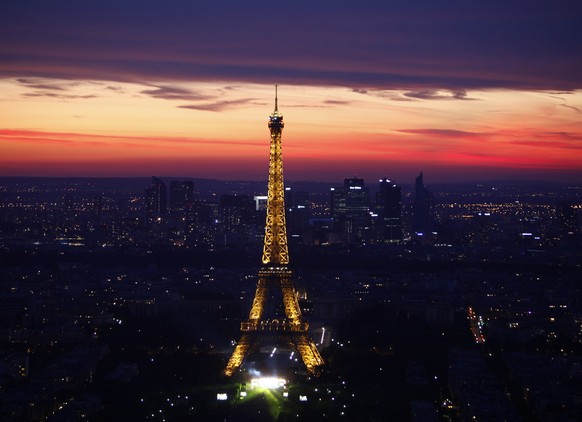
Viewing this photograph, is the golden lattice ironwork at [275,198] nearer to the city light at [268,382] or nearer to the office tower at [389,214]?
the city light at [268,382]

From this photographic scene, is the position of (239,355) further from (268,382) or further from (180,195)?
(180,195)

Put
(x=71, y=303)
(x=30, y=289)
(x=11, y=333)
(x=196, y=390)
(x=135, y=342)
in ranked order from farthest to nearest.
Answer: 1. (x=30, y=289)
2. (x=71, y=303)
3. (x=11, y=333)
4. (x=135, y=342)
5. (x=196, y=390)

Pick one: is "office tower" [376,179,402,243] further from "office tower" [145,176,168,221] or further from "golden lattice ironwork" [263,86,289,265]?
"golden lattice ironwork" [263,86,289,265]

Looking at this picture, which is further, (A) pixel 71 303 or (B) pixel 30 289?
(B) pixel 30 289

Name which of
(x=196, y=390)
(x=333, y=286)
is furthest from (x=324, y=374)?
(x=333, y=286)

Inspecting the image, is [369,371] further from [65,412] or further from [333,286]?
[333,286]

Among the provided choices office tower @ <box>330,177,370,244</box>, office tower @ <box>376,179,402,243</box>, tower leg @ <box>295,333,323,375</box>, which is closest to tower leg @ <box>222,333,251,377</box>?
tower leg @ <box>295,333,323,375</box>

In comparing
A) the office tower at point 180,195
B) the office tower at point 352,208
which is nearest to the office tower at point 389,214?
the office tower at point 352,208
